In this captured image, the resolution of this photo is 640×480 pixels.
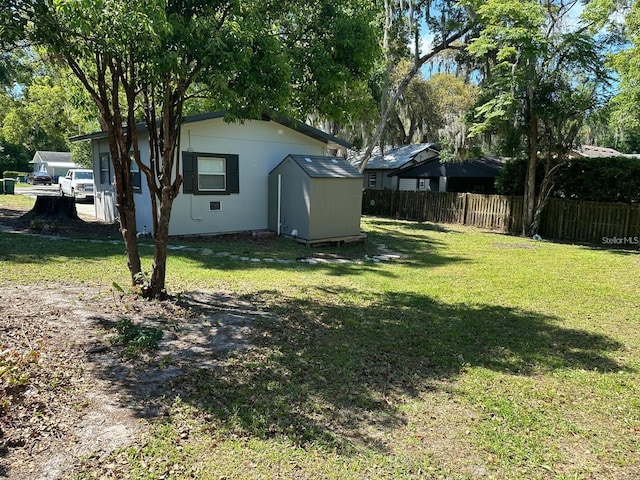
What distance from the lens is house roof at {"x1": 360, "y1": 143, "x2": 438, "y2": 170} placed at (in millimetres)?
24016

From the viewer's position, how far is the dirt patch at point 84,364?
8.74ft

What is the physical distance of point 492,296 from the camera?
6.78 metres

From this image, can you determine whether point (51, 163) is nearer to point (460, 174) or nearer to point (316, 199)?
point (460, 174)

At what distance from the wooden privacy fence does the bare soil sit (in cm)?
1197

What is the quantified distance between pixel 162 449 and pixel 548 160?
1405 centimetres

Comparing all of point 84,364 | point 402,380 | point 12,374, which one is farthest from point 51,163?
point 402,380

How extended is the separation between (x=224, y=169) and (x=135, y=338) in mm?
7725

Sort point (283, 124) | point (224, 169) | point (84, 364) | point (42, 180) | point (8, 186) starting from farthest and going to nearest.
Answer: point (42, 180) → point (8, 186) → point (283, 124) → point (224, 169) → point (84, 364)

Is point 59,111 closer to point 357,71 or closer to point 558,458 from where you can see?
point 357,71

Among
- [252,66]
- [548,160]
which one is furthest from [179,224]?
[548,160]

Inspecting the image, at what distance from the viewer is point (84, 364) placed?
12.1ft

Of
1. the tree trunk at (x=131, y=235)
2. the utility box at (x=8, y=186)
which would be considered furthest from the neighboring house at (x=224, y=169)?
the utility box at (x=8, y=186)

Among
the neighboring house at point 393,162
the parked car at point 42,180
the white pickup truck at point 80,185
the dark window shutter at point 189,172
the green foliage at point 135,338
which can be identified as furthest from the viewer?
the parked car at point 42,180

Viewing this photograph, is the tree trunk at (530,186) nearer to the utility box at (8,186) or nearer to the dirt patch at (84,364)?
the dirt patch at (84,364)
